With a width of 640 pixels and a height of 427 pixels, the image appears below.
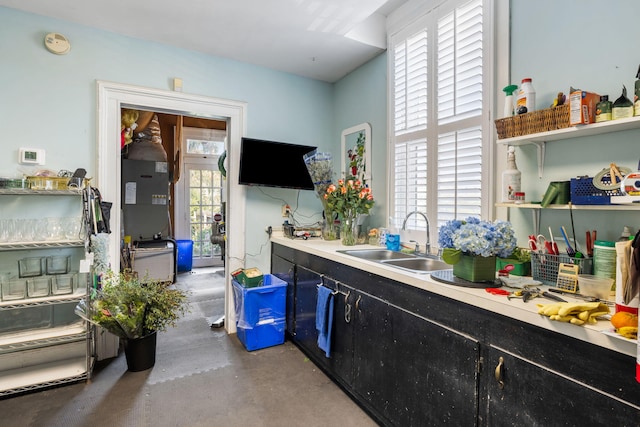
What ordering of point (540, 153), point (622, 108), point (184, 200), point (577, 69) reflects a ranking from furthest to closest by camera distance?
1. point (184, 200)
2. point (540, 153)
3. point (577, 69)
4. point (622, 108)

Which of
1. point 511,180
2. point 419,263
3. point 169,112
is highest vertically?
point 169,112

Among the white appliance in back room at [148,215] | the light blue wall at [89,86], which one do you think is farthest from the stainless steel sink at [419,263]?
the white appliance in back room at [148,215]

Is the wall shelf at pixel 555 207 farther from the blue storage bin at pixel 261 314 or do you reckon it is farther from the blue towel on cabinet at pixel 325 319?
the blue storage bin at pixel 261 314

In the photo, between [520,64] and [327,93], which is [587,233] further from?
[327,93]

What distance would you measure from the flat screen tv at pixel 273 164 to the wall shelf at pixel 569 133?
192cm

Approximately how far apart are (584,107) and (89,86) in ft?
10.4

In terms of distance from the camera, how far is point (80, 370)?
7.76 feet

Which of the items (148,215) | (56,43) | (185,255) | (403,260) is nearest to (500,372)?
(403,260)

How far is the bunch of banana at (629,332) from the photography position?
0.90m

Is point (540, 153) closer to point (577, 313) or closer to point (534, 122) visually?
point (534, 122)

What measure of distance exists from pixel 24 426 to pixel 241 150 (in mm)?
2361

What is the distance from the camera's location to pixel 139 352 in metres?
2.50

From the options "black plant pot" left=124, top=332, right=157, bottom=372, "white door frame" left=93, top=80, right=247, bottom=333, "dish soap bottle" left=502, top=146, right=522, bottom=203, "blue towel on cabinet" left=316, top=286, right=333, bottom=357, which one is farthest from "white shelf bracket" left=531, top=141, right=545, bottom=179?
"black plant pot" left=124, top=332, right=157, bottom=372

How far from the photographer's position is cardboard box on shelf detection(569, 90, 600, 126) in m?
1.41
